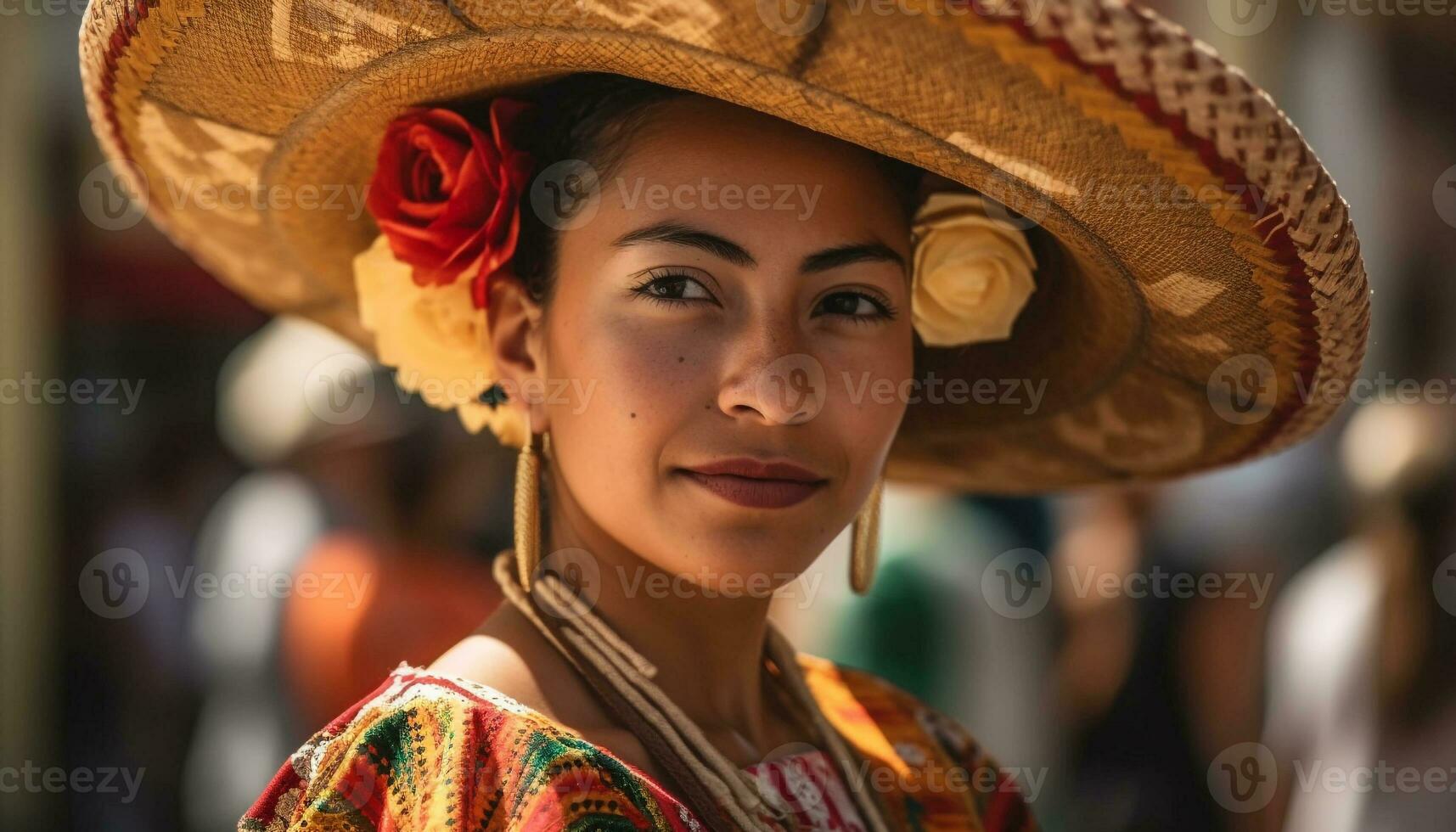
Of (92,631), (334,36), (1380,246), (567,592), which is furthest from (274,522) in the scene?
(1380,246)

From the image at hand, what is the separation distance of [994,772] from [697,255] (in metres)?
1.12

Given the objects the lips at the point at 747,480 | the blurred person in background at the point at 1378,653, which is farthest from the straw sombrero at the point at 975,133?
the blurred person in background at the point at 1378,653

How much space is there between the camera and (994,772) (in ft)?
7.45

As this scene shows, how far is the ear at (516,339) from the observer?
6.00 ft

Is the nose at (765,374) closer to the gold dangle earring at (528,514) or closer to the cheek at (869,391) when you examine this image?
the cheek at (869,391)

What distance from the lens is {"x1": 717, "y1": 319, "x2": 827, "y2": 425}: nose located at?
1611mm

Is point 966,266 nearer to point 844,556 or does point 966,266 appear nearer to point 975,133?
point 975,133

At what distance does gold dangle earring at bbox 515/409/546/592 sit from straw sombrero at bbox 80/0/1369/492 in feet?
1.59

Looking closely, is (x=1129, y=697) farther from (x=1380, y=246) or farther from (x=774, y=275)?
(x=774, y=275)

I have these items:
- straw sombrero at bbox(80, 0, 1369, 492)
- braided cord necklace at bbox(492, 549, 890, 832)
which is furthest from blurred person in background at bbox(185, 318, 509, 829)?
braided cord necklace at bbox(492, 549, 890, 832)

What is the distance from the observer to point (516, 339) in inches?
73.5

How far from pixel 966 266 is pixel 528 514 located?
0.71m

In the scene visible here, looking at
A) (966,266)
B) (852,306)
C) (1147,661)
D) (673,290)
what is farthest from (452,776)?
(1147,661)

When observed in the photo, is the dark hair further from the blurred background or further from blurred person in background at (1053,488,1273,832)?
blurred person in background at (1053,488,1273,832)
